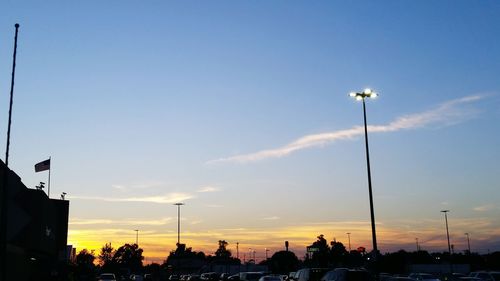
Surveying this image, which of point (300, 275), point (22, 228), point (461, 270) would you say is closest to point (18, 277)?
point (22, 228)

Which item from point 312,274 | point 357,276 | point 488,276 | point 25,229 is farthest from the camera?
point 488,276

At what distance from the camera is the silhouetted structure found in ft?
114

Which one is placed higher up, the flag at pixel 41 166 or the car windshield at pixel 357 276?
the flag at pixel 41 166

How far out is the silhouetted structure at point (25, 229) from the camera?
3475 centimetres

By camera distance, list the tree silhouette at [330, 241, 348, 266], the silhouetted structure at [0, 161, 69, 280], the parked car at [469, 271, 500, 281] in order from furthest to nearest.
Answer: the tree silhouette at [330, 241, 348, 266] → the parked car at [469, 271, 500, 281] → the silhouetted structure at [0, 161, 69, 280]

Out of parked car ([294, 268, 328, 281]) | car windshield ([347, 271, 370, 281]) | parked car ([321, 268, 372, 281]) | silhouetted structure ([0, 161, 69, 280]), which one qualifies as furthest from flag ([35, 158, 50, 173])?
car windshield ([347, 271, 370, 281])

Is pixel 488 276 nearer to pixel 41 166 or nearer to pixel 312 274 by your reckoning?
pixel 312 274

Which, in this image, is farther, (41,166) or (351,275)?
(41,166)

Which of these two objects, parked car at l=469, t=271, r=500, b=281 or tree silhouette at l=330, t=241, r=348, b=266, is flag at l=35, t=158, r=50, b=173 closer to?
parked car at l=469, t=271, r=500, b=281

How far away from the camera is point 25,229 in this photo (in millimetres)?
38719

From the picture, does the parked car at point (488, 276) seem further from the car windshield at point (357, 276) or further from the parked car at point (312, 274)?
the car windshield at point (357, 276)

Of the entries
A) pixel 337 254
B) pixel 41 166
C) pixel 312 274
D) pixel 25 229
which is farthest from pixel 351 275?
pixel 337 254

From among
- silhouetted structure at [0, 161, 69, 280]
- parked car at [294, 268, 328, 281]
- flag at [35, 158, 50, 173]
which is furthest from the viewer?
flag at [35, 158, 50, 173]

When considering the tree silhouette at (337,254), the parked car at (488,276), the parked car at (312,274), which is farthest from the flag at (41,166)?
the tree silhouette at (337,254)
